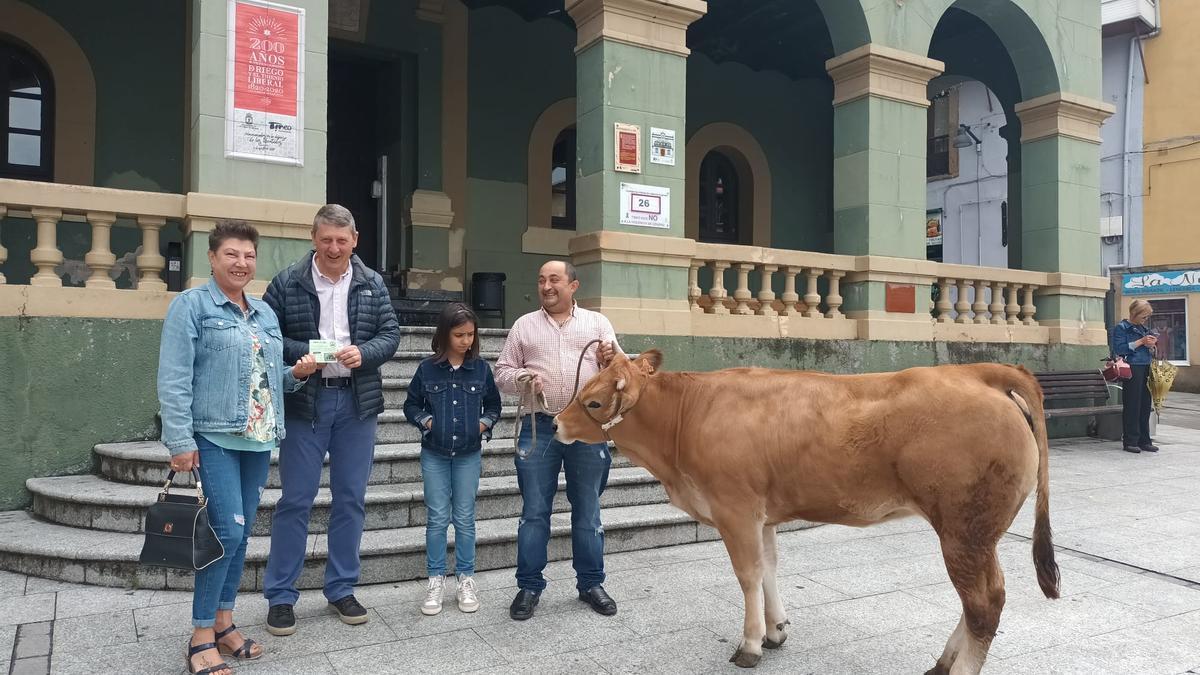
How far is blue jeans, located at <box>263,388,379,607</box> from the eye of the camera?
13.6 ft

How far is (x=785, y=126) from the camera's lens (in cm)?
1411

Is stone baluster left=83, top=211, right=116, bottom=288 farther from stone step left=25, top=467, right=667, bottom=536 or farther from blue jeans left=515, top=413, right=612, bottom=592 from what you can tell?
blue jeans left=515, top=413, right=612, bottom=592

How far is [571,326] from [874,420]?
1.77 meters

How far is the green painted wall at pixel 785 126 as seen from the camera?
1324 centimetres

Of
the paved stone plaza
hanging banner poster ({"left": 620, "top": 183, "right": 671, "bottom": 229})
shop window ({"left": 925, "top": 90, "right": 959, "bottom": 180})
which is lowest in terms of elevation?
the paved stone plaza

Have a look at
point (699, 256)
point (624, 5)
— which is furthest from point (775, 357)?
point (624, 5)

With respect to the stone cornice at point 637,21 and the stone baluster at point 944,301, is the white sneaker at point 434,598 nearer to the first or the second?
the stone cornice at point 637,21

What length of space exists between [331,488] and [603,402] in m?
1.54

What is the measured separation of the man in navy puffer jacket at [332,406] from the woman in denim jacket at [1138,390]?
394 inches

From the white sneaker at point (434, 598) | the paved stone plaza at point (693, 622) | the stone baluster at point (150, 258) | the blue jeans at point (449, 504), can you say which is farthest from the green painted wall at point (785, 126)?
the white sneaker at point (434, 598)

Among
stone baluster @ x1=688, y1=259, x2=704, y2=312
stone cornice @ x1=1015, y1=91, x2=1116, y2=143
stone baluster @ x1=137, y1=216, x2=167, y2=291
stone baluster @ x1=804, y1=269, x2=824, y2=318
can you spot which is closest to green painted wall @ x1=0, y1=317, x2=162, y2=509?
stone baluster @ x1=137, y1=216, x2=167, y2=291

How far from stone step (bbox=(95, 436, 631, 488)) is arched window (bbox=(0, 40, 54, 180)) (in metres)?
4.28

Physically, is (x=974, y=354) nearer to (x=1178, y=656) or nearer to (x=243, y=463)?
(x=1178, y=656)

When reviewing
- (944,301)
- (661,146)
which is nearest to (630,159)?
(661,146)
